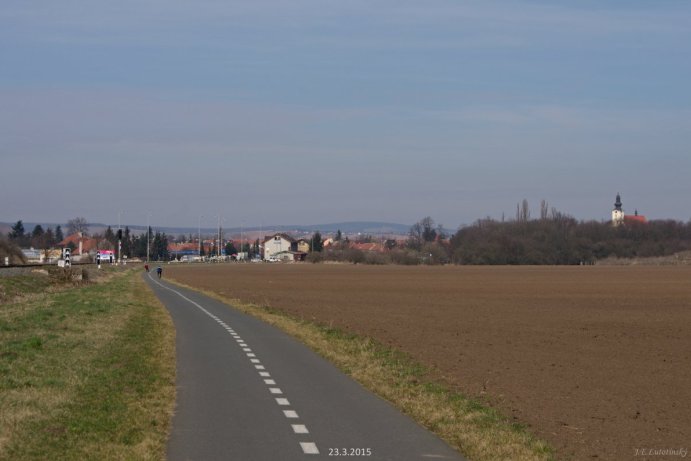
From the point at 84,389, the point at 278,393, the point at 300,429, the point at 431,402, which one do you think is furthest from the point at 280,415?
the point at 84,389

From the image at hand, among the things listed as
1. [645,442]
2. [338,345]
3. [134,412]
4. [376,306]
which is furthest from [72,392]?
[376,306]

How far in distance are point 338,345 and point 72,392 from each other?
11.8 metres

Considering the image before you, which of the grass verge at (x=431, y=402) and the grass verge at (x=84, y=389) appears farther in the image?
the grass verge at (x=431, y=402)

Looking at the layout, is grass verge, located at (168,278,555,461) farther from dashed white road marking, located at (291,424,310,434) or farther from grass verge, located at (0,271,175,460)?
grass verge, located at (0,271,175,460)

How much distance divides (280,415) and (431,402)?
9.93ft

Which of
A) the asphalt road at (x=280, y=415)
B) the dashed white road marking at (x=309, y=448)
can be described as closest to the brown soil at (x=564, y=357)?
the asphalt road at (x=280, y=415)

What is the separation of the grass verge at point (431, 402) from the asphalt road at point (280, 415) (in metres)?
0.34

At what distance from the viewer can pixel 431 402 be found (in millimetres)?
16000

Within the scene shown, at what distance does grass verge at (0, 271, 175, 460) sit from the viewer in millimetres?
11500

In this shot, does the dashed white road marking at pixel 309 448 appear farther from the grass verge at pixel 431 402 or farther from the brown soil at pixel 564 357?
the brown soil at pixel 564 357

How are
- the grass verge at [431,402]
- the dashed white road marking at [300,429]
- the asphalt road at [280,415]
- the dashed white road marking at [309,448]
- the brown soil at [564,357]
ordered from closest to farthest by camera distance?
the dashed white road marking at [309,448], the asphalt road at [280,415], the grass verge at [431,402], the dashed white road marking at [300,429], the brown soil at [564,357]

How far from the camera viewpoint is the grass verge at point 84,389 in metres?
11.5

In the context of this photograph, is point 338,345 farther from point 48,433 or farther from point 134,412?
point 48,433

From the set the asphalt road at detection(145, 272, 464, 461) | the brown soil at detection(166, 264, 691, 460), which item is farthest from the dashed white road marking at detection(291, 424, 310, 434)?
the brown soil at detection(166, 264, 691, 460)
